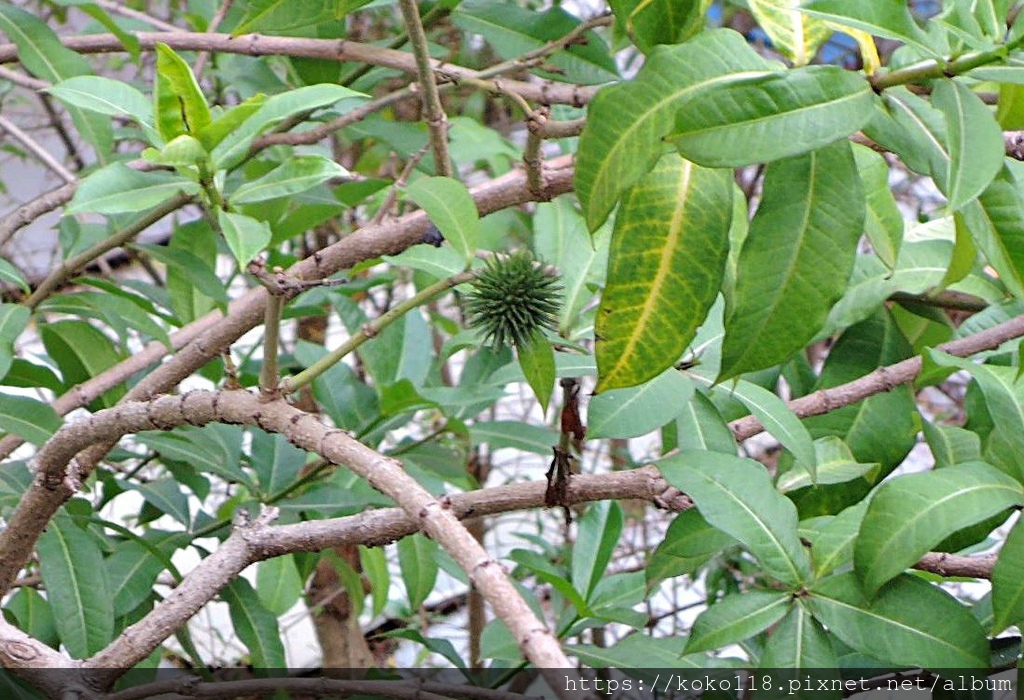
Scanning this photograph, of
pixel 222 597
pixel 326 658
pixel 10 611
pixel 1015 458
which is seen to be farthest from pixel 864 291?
pixel 326 658

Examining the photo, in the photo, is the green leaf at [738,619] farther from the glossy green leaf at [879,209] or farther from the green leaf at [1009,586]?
the glossy green leaf at [879,209]

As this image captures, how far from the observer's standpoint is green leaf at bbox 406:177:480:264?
571 millimetres

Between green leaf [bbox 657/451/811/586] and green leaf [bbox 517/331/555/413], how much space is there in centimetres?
8

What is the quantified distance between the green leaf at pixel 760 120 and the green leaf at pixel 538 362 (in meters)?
0.21

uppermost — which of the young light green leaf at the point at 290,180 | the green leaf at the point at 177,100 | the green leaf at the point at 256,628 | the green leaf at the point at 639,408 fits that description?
the green leaf at the point at 177,100

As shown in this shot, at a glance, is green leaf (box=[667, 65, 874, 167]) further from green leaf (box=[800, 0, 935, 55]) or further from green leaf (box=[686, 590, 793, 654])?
green leaf (box=[686, 590, 793, 654])

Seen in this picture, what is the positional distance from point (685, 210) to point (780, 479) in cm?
36

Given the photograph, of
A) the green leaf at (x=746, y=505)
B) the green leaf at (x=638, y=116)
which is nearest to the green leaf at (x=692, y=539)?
the green leaf at (x=746, y=505)

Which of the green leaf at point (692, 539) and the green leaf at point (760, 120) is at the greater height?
the green leaf at point (760, 120)

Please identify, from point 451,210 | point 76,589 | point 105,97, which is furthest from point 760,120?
point 76,589

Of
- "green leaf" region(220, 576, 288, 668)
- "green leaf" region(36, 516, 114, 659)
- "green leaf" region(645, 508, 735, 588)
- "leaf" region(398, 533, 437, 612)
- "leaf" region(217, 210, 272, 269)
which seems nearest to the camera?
"leaf" region(217, 210, 272, 269)

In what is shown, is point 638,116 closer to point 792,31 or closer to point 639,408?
point 792,31

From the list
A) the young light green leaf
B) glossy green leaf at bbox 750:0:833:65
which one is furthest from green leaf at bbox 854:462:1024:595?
the young light green leaf

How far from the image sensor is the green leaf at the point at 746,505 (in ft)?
1.99
